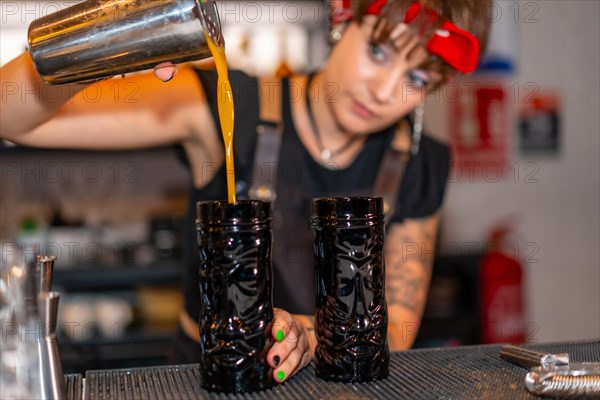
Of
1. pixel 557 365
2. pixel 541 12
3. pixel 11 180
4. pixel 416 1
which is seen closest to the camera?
pixel 557 365

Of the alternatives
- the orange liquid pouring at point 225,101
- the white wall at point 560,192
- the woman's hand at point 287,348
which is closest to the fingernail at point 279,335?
the woman's hand at point 287,348

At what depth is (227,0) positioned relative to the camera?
2.93m

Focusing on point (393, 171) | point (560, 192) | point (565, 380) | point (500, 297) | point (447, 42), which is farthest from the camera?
point (560, 192)

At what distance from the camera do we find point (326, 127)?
1.88 metres

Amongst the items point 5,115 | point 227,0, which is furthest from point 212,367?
point 227,0

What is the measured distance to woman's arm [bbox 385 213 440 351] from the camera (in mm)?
1647

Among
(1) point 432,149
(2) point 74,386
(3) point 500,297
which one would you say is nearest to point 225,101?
(2) point 74,386

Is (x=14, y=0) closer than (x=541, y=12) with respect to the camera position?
Yes

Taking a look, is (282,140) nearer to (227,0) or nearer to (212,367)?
(212,367)

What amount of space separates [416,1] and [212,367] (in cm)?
93

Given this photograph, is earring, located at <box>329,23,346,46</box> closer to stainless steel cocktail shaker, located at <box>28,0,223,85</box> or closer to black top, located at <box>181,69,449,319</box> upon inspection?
black top, located at <box>181,69,449,319</box>

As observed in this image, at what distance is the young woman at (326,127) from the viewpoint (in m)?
1.56

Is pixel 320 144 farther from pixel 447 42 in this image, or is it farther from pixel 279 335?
pixel 279 335

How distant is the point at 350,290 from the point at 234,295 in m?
0.17
